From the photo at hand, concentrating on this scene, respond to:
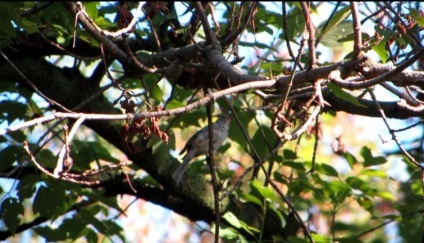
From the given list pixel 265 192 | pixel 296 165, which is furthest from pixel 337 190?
pixel 265 192

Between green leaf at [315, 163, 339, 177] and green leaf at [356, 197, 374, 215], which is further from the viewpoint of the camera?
green leaf at [356, 197, 374, 215]

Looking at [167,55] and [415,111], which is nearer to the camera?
[415,111]

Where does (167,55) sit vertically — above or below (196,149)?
below

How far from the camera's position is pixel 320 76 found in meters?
2.25

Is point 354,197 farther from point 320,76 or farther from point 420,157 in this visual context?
point 320,76

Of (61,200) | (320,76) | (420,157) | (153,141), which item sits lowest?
(320,76)

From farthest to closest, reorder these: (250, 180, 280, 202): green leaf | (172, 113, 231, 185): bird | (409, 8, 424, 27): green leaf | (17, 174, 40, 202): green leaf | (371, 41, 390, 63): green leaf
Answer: (172, 113, 231, 185): bird
(250, 180, 280, 202): green leaf
(17, 174, 40, 202): green leaf
(371, 41, 390, 63): green leaf
(409, 8, 424, 27): green leaf

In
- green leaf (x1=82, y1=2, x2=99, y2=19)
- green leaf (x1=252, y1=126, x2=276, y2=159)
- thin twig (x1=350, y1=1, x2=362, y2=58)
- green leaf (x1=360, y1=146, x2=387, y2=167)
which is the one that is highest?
green leaf (x1=252, y1=126, x2=276, y2=159)

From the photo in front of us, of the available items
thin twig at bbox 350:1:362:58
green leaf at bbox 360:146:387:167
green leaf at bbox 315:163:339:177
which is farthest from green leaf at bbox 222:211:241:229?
thin twig at bbox 350:1:362:58

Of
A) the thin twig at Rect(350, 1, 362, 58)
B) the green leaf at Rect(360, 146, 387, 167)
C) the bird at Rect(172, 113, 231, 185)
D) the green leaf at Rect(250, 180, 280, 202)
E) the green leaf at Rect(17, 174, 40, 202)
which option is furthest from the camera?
the bird at Rect(172, 113, 231, 185)

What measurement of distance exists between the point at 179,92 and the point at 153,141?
1.68 ft

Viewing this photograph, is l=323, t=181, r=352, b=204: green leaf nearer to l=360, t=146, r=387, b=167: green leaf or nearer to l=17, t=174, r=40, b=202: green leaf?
l=360, t=146, r=387, b=167: green leaf

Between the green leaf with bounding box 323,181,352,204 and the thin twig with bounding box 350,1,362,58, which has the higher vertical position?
the green leaf with bounding box 323,181,352,204

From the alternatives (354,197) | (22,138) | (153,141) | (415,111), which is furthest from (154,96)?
(415,111)
